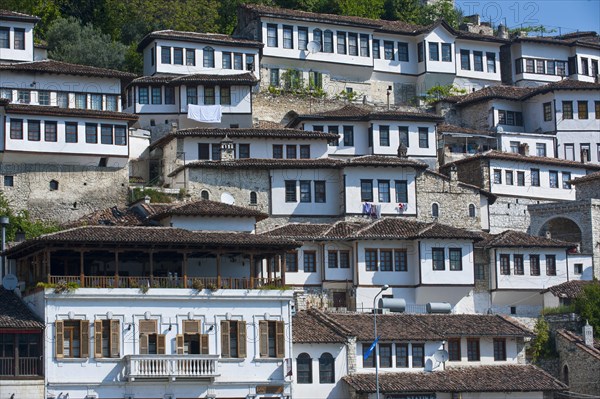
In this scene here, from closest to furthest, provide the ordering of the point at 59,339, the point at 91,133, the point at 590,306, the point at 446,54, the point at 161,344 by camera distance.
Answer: the point at 59,339, the point at 161,344, the point at 590,306, the point at 91,133, the point at 446,54

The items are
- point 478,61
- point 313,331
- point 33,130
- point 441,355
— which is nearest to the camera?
point 313,331

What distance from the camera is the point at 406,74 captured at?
102625 millimetres

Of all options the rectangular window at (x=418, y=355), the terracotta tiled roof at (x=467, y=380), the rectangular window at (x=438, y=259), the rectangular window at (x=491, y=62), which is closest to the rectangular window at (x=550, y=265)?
the rectangular window at (x=438, y=259)

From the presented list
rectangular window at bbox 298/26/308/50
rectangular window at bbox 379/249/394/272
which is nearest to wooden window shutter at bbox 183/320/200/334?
rectangular window at bbox 379/249/394/272

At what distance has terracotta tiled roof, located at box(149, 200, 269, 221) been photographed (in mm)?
64625

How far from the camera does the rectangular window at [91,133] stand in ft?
250

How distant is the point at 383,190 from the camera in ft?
257

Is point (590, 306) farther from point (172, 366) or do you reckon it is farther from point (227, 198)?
point (172, 366)

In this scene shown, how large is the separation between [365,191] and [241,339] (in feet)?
66.8

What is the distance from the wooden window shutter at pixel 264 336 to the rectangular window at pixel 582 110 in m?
43.3

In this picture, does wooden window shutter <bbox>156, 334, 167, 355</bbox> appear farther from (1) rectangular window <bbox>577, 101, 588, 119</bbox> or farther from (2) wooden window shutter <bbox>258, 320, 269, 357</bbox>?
(1) rectangular window <bbox>577, 101, 588, 119</bbox>

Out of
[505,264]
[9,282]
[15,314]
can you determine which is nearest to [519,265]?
[505,264]

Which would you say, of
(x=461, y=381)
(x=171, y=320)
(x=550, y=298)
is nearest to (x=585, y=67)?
(x=550, y=298)

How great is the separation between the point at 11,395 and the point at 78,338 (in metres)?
3.63
